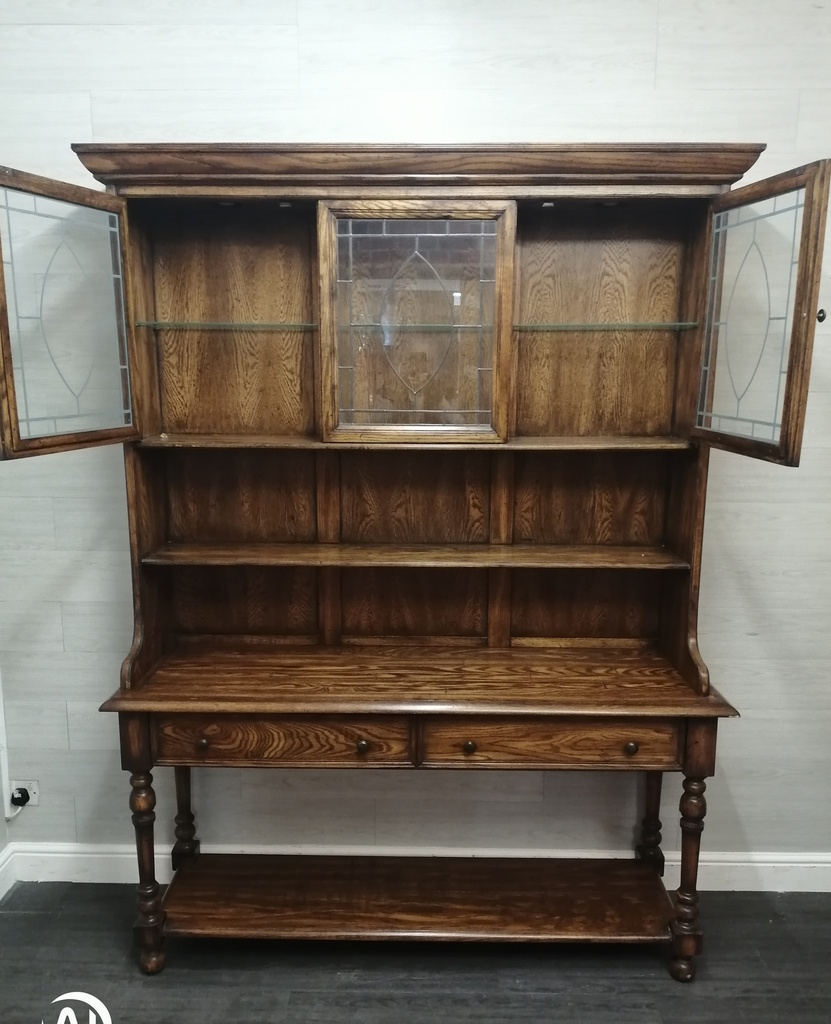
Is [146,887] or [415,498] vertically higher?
[415,498]

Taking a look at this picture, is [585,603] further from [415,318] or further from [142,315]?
[142,315]

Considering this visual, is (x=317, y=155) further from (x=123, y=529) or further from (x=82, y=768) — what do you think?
(x=82, y=768)

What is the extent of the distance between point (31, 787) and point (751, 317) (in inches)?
95.9

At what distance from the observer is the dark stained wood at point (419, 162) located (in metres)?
1.73

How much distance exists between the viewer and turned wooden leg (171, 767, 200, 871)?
7.45 ft

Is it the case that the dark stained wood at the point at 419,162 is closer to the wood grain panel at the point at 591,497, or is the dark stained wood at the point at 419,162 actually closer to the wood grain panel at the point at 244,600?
the wood grain panel at the point at 591,497

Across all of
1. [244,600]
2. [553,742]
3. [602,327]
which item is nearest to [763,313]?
[602,327]

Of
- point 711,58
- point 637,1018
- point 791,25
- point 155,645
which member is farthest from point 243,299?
point 637,1018

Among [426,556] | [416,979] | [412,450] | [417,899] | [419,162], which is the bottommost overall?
[416,979]

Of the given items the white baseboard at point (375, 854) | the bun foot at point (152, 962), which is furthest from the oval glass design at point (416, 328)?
the bun foot at point (152, 962)

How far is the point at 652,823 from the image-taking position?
228 centimetres

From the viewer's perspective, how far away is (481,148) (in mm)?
1731

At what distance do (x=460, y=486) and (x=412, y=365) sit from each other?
0.38 meters

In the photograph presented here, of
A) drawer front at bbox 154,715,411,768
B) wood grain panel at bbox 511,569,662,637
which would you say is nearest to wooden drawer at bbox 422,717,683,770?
drawer front at bbox 154,715,411,768
